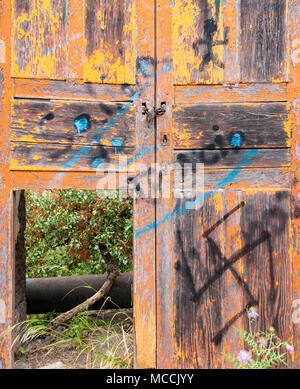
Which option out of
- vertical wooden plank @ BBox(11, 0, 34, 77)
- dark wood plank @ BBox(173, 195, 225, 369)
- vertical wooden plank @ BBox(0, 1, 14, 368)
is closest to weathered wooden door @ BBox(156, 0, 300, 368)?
dark wood plank @ BBox(173, 195, 225, 369)

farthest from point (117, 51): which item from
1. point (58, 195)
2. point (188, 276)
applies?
point (58, 195)

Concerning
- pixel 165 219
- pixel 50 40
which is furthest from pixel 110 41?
pixel 165 219

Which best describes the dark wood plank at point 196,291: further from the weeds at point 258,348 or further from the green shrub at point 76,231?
the green shrub at point 76,231

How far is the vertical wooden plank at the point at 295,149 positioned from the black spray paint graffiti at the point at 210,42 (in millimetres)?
482

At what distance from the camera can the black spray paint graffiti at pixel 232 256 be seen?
243 cm

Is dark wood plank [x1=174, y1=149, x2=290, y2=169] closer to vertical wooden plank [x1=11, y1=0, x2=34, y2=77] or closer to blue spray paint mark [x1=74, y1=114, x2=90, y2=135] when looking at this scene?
blue spray paint mark [x1=74, y1=114, x2=90, y2=135]

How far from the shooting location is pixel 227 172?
247 centimetres

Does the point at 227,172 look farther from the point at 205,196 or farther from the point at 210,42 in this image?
the point at 210,42

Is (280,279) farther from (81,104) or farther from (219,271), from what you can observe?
(81,104)

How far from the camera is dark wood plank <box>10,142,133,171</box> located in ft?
7.80

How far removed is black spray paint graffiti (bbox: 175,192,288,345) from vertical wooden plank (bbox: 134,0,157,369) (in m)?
0.22

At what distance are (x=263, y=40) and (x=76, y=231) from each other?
423 cm

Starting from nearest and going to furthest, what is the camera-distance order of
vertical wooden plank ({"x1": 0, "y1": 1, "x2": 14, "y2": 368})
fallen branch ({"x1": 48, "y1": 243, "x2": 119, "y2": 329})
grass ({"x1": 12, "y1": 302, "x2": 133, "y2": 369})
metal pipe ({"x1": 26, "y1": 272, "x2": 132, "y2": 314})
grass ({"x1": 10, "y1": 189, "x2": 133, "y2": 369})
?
1. vertical wooden plank ({"x1": 0, "y1": 1, "x2": 14, "y2": 368})
2. grass ({"x1": 12, "y1": 302, "x2": 133, "y2": 369})
3. fallen branch ({"x1": 48, "y1": 243, "x2": 119, "y2": 329})
4. metal pipe ({"x1": 26, "y1": 272, "x2": 132, "y2": 314})
5. grass ({"x1": 10, "y1": 189, "x2": 133, "y2": 369})
